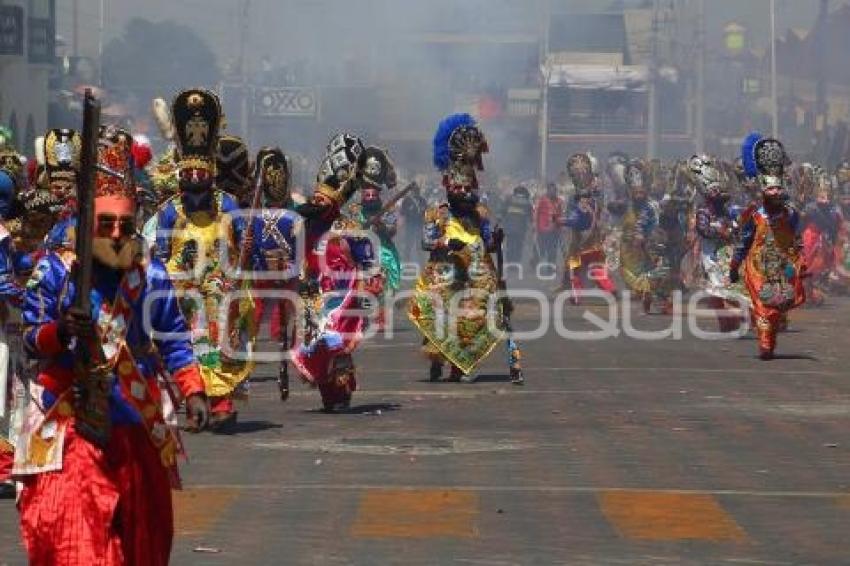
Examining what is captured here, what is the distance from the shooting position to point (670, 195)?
37.8 m

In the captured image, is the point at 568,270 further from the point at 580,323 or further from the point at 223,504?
the point at 223,504

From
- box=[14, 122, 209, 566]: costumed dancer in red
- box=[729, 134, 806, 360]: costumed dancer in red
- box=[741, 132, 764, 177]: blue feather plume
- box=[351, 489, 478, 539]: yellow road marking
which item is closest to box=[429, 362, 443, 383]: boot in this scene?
box=[729, 134, 806, 360]: costumed dancer in red

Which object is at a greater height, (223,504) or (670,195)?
(670,195)

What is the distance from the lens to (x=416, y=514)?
1459cm

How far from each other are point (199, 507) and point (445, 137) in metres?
9.41

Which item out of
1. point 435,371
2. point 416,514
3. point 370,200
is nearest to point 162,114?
point 435,371

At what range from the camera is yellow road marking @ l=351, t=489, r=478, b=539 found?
45.5 feet

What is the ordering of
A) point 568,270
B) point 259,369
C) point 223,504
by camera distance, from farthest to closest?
point 568,270 → point 259,369 → point 223,504

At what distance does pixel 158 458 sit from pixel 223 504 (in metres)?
4.50

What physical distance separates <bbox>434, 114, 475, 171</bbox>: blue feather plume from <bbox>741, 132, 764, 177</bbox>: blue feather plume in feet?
14.2

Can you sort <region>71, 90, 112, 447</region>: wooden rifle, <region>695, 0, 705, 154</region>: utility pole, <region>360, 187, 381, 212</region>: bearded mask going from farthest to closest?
<region>695, 0, 705, 154</region>: utility pole
<region>360, 187, 381, 212</region>: bearded mask
<region>71, 90, 112, 447</region>: wooden rifle

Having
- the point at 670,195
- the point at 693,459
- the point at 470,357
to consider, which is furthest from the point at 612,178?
the point at 693,459

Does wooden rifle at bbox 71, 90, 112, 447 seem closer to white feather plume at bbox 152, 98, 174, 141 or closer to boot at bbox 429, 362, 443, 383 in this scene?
white feather plume at bbox 152, 98, 174, 141

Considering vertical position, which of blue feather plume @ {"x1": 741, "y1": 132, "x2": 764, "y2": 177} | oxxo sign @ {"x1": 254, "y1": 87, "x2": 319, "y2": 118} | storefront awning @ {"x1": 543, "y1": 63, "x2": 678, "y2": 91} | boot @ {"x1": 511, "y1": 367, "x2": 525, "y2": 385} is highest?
storefront awning @ {"x1": 543, "y1": 63, "x2": 678, "y2": 91}
